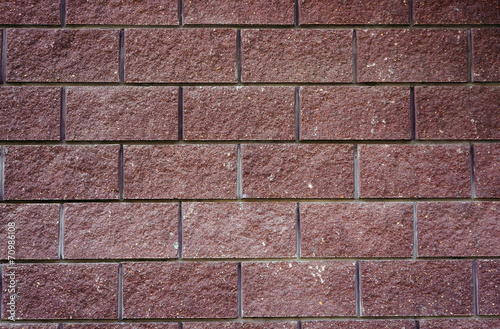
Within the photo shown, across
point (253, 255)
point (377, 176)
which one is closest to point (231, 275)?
point (253, 255)

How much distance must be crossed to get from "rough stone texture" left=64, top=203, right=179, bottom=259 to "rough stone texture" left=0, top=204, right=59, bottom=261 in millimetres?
60

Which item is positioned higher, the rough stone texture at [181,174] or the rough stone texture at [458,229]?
the rough stone texture at [181,174]

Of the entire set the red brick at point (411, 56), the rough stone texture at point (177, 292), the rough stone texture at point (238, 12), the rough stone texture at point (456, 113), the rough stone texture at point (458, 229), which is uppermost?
the rough stone texture at point (238, 12)

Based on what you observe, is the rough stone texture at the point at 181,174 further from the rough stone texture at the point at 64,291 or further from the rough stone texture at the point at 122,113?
the rough stone texture at the point at 64,291

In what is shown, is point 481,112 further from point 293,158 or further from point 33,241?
point 33,241

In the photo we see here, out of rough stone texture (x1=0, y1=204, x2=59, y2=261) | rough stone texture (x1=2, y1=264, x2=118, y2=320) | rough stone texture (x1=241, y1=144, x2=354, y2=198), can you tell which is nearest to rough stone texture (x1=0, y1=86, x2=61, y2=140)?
rough stone texture (x1=0, y1=204, x2=59, y2=261)

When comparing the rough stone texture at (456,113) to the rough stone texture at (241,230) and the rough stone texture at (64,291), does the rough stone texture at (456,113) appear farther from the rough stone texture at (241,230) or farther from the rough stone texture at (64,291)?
the rough stone texture at (64,291)

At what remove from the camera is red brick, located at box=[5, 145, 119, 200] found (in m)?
1.61

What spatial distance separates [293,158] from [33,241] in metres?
1.28

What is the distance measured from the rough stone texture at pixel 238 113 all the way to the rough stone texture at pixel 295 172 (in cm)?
8

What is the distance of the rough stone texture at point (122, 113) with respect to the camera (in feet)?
5.30

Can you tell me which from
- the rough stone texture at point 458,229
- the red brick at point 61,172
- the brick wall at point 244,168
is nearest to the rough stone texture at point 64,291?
the brick wall at point 244,168

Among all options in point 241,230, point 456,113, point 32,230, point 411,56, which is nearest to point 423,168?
point 456,113

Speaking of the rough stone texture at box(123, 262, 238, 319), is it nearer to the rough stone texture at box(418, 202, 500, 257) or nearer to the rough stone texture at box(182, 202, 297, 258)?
the rough stone texture at box(182, 202, 297, 258)
